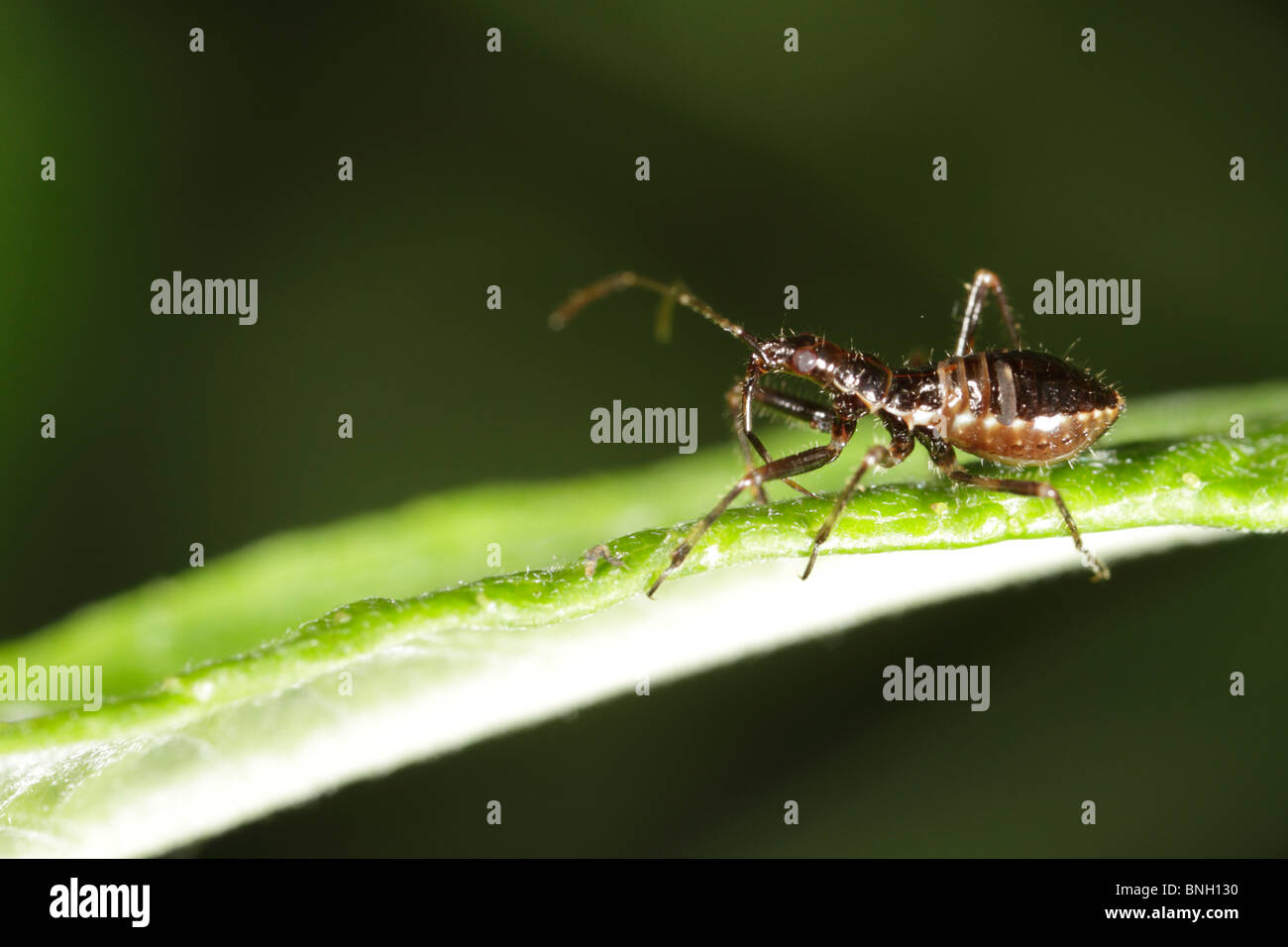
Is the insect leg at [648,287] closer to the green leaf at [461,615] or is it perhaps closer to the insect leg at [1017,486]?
the insect leg at [1017,486]

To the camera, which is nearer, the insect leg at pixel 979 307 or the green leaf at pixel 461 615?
the green leaf at pixel 461 615

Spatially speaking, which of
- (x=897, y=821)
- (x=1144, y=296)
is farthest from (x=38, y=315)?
(x=1144, y=296)

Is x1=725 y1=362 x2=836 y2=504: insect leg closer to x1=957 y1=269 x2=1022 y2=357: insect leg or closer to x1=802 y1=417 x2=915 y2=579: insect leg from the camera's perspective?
x1=802 y1=417 x2=915 y2=579: insect leg

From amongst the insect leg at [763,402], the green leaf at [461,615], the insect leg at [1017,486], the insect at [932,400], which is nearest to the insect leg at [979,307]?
the insect at [932,400]

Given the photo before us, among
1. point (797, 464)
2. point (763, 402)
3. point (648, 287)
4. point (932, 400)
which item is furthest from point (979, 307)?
point (648, 287)

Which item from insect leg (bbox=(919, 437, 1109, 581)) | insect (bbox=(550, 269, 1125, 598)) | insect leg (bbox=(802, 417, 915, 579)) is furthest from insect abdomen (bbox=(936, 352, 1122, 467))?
insect leg (bbox=(802, 417, 915, 579))

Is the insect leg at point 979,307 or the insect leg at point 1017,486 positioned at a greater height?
the insect leg at point 979,307
